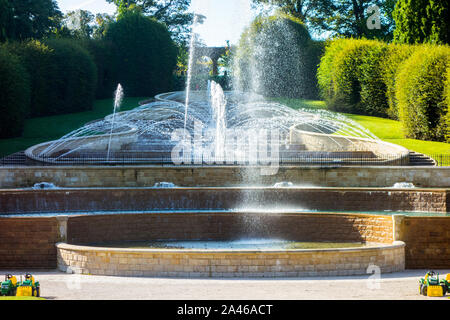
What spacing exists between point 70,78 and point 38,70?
2.78 meters

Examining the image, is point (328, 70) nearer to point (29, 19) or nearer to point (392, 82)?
point (392, 82)

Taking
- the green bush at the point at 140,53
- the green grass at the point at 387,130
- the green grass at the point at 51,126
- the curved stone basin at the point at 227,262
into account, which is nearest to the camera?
the curved stone basin at the point at 227,262

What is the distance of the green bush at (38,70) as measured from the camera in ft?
124

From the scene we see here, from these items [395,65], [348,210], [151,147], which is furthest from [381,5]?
[348,210]

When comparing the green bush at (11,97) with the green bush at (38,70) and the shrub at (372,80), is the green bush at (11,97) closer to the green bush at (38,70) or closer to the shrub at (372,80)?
the green bush at (38,70)

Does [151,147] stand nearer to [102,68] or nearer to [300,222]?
[300,222]

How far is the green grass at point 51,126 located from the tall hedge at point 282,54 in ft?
28.4

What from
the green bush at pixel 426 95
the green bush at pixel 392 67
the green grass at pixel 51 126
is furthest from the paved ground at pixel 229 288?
the green bush at pixel 392 67

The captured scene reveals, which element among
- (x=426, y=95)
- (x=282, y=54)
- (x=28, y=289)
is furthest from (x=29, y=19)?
(x=28, y=289)

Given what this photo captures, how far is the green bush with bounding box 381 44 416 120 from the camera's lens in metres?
36.3

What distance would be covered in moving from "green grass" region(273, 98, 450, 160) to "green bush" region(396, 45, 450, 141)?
666mm

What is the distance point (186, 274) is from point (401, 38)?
3239 centimetres

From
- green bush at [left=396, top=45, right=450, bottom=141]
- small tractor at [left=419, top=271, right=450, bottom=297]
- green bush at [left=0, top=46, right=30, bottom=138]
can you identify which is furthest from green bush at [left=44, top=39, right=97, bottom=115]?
small tractor at [left=419, top=271, right=450, bottom=297]

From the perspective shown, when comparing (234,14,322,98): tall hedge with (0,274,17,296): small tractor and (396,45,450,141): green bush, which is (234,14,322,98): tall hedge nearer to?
(396,45,450,141): green bush
